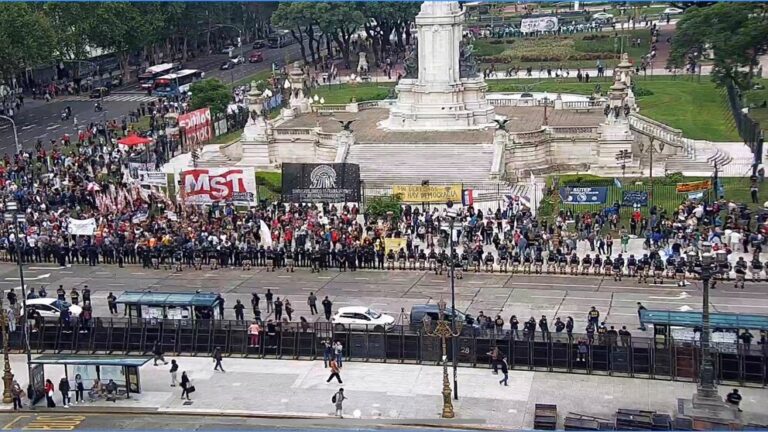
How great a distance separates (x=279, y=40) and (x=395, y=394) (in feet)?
400

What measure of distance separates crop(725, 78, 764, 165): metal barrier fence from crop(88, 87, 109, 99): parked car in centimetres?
5716

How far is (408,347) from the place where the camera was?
42.4 metres

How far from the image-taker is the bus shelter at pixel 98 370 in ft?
130

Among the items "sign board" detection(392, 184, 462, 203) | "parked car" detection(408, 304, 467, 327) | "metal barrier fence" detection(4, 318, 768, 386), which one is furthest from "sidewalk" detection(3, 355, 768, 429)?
"sign board" detection(392, 184, 462, 203)

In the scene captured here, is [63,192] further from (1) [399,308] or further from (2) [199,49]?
(2) [199,49]

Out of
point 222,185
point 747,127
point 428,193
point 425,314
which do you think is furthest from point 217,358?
point 747,127

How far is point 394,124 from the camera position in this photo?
80.1 meters

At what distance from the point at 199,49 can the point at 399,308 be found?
105543mm

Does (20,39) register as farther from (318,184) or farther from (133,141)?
(318,184)

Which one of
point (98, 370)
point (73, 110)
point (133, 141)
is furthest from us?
point (73, 110)

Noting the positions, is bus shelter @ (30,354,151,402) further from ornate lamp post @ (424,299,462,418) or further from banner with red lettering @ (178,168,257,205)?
banner with red lettering @ (178,168,257,205)

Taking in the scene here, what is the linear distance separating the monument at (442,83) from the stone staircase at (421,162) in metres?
6.00

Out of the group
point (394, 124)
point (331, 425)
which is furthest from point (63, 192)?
point (331, 425)

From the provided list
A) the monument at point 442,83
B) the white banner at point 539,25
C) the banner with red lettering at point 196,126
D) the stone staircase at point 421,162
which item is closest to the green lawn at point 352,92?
the banner with red lettering at point 196,126
